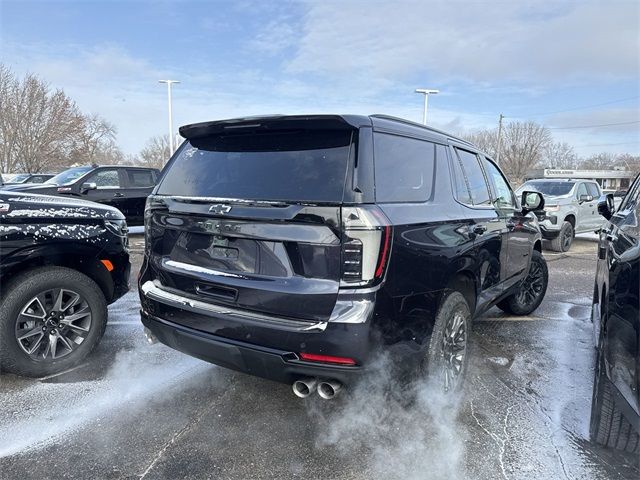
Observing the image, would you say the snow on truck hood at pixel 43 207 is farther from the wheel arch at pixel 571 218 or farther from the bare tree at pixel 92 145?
the bare tree at pixel 92 145

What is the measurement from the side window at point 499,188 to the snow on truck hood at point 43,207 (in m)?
3.40

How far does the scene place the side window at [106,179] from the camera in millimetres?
10269

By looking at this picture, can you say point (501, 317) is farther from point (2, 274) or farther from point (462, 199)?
point (2, 274)

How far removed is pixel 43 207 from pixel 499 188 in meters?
3.92

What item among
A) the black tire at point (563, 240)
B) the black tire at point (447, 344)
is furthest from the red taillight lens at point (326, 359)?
the black tire at point (563, 240)

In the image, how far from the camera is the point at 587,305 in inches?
240

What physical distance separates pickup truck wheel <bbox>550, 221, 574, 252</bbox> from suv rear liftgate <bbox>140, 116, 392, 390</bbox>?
966 cm

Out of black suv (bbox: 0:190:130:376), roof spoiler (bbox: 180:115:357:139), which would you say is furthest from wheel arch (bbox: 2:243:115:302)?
roof spoiler (bbox: 180:115:357:139)

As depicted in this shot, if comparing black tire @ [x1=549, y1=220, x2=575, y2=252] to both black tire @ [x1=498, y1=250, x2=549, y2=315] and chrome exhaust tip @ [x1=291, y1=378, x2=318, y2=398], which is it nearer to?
black tire @ [x1=498, y1=250, x2=549, y2=315]

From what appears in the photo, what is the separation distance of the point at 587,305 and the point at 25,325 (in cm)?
633

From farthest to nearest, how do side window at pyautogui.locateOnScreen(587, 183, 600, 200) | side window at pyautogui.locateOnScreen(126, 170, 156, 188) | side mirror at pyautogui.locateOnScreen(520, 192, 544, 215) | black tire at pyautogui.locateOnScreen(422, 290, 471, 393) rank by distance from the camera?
side window at pyautogui.locateOnScreen(587, 183, 600, 200) < side window at pyautogui.locateOnScreen(126, 170, 156, 188) < side mirror at pyautogui.locateOnScreen(520, 192, 544, 215) < black tire at pyautogui.locateOnScreen(422, 290, 471, 393)

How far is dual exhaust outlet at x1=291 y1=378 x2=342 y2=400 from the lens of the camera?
2.43 m

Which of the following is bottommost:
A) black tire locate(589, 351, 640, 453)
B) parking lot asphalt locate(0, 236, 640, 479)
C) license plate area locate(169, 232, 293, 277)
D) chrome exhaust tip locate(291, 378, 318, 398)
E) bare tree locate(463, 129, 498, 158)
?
parking lot asphalt locate(0, 236, 640, 479)

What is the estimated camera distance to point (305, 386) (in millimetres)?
2506
